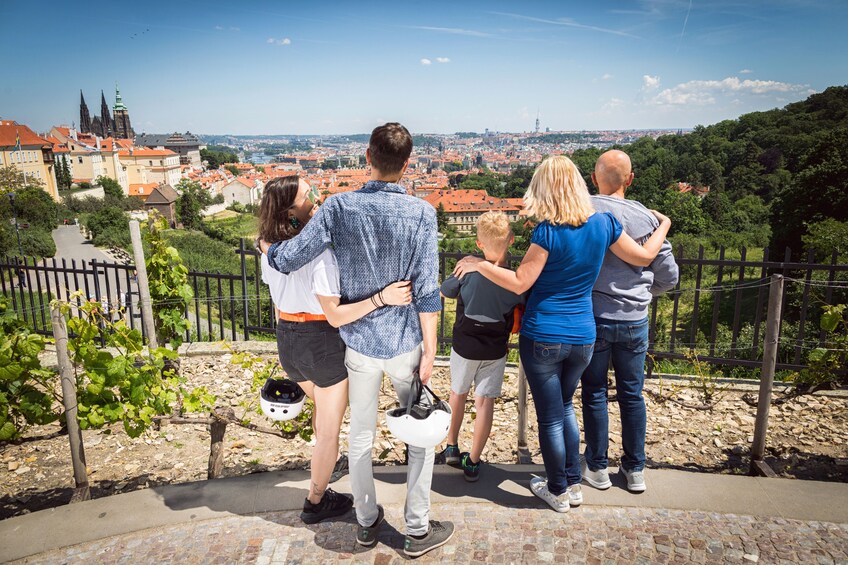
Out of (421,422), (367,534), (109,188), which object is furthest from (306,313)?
(109,188)

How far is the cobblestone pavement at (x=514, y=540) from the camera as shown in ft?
7.64

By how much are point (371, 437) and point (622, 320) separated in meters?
1.28

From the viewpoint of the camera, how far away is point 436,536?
2.38 m

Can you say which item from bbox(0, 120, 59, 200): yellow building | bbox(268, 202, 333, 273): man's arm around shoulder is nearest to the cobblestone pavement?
bbox(268, 202, 333, 273): man's arm around shoulder

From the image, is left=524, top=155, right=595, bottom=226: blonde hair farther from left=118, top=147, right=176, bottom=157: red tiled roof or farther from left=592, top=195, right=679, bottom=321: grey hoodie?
left=118, top=147, right=176, bottom=157: red tiled roof

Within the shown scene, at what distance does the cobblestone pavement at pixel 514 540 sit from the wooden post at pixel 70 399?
623 mm

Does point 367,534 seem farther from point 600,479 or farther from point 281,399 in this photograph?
point 600,479

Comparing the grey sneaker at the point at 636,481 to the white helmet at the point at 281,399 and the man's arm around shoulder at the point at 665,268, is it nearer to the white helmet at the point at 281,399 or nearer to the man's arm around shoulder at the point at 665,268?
the man's arm around shoulder at the point at 665,268

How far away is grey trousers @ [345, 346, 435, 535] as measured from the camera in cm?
220

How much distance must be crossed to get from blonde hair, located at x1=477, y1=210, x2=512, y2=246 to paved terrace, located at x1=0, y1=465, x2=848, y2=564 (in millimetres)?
1282

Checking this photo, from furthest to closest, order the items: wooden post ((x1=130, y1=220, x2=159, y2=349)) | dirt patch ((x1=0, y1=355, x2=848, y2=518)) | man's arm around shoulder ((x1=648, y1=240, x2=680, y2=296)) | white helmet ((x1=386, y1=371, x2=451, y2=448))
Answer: wooden post ((x1=130, y1=220, x2=159, y2=349)), dirt patch ((x1=0, y1=355, x2=848, y2=518)), man's arm around shoulder ((x1=648, y1=240, x2=680, y2=296)), white helmet ((x1=386, y1=371, x2=451, y2=448))

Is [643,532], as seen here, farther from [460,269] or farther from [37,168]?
[37,168]

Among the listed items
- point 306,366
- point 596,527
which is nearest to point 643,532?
point 596,527

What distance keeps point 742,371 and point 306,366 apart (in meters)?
5.12
